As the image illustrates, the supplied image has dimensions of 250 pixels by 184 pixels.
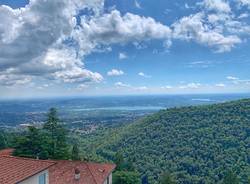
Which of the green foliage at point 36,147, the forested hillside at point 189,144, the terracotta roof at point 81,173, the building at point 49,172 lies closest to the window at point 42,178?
the building at point 49,172

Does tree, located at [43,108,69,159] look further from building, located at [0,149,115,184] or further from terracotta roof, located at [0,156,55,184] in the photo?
terracotta roof, located at [0,156,55,184]

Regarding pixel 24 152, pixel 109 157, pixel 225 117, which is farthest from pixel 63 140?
pixel 225 117

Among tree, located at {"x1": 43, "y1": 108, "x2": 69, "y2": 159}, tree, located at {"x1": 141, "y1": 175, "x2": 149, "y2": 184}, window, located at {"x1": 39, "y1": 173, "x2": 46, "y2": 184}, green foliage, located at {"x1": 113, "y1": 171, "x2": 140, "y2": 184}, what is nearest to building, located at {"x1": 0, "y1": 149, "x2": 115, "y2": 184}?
window, located at {"x1": 39, "y1": 173, "x2": 46, "y2": 184}

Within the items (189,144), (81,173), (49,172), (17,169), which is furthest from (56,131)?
(189,144)

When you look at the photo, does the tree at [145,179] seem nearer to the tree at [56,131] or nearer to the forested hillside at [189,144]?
the forested hillside at [189,144]

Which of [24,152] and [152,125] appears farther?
[152,125]

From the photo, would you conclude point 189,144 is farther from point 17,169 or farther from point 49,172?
point 17,169

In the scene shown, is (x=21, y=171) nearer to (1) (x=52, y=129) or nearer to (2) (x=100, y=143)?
(1) (x=52, y=129)
